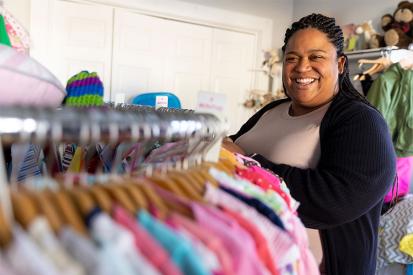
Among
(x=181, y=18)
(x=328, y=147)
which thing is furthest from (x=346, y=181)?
(x=181, y=18)

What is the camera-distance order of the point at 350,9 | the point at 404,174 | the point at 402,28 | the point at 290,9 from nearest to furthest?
the point at 404,174, the point at 402,28, the point at 350,9, the point at 290,9

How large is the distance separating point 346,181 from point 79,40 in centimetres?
223

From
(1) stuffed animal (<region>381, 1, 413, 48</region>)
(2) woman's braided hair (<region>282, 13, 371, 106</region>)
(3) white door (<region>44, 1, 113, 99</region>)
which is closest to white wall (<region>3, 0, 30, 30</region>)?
(3) white door (<region>44, 1, 113, 99</region>)

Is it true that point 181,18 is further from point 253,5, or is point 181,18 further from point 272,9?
point 272,9

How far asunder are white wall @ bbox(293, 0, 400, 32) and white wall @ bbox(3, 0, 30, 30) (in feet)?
6.79

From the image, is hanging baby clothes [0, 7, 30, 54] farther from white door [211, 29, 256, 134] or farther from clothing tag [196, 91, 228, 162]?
white door [211, 29, 256, 134]

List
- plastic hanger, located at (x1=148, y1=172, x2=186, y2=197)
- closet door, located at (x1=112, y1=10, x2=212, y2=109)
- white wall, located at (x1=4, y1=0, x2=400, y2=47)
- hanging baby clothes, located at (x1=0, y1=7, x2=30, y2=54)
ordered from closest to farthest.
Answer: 1. plastic hanger, located at (x1=148, y1=172, x2=186, y2=197)
2. hanging baby clothes, located at (x1=0, y1=7, x2=30, y2=54)
3. white wall, located at (x1=4, y1=0, x2=400, y2=47)
4. closet door, located at (x1=112, y1=10, x2=212, y2=109)

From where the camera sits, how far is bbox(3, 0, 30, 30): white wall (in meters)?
2.42

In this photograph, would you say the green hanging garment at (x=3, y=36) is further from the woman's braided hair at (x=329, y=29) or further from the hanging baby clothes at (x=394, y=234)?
the hanging baby clothes at (x=394, y=234)

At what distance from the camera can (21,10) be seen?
2.46 m

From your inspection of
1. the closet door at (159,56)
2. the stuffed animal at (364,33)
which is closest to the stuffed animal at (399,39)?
the stuffed animal at (364,33)

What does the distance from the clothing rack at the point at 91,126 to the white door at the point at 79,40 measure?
2.28 m

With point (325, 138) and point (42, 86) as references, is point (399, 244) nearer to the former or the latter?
point (325, 138)

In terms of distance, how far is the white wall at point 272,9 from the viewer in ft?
10.5
